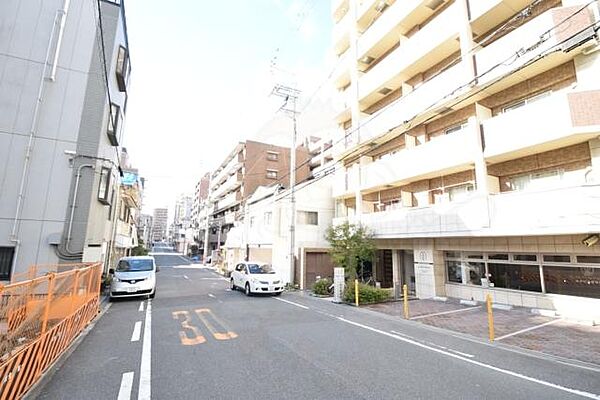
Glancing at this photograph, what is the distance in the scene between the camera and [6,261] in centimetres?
980

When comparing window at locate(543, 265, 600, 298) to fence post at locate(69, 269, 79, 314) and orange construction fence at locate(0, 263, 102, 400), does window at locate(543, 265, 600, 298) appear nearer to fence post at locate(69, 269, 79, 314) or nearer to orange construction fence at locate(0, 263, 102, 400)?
orange construction fence at locate(0, 263, 102, 400)

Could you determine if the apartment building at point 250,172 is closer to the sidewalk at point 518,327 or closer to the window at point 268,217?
the window at point 268,217

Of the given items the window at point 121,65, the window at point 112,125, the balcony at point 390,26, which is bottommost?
the window at point 112,125

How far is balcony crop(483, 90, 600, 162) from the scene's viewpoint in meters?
8.76

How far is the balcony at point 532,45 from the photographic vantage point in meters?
9.19

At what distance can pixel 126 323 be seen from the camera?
827cm

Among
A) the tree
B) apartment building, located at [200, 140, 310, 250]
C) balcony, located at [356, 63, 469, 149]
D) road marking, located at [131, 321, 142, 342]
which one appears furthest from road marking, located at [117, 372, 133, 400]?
apartment building, located at [200, 140, 310, 250]

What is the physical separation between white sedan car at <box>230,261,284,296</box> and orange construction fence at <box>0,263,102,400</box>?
26.3 feet

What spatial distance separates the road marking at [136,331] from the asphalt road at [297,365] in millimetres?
25

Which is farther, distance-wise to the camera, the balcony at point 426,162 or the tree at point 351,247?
the tree at point 351,247

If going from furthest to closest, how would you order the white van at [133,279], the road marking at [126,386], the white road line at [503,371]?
the white van at [133,279] → the white road line at [503,371] → the road marking at [126,386]

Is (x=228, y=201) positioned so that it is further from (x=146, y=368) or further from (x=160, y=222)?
(x=160, y=222)

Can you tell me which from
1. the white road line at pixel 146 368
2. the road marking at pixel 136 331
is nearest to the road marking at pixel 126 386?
the white road line at pixel 146 368

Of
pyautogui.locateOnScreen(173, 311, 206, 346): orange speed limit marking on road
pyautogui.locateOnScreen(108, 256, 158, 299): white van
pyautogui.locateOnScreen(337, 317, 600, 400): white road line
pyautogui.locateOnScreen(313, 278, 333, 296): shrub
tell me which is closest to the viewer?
pyautogui.locateOnScreen(337, 317, 600, 400): white road line
